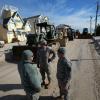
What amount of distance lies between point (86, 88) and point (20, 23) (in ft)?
182

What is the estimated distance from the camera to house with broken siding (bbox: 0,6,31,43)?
52062 millimetres

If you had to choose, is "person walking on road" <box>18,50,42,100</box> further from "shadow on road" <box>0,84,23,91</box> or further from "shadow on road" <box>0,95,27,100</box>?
"shadow on road" <box>0,84,23,91</box>

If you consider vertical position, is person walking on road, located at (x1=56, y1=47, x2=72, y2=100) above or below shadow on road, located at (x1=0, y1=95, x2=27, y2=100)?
above

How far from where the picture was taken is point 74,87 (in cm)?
899

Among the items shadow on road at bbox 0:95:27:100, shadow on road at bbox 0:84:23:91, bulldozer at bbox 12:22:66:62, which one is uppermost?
bulldozer at bbox 12:22:66:62

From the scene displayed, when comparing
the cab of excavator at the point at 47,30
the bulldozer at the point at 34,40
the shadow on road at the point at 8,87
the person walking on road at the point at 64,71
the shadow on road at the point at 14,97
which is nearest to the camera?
the person walking on road at the point at 64,71

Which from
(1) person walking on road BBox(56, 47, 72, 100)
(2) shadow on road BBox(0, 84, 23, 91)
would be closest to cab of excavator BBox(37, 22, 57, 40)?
(2) shadow on road BBox(0, 84, 23, 91)

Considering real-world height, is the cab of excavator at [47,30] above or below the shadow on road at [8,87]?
above

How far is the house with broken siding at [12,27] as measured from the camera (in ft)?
171

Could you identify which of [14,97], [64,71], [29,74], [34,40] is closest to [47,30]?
[34,40]

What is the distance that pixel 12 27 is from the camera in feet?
187

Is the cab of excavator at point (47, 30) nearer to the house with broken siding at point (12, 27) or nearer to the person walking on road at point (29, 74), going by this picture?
the person walking on road at point (29, 74)

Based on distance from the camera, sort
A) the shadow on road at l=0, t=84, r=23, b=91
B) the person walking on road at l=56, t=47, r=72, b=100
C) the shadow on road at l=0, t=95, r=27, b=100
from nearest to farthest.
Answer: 1. the person walking on road at l=56, t=47, r=72, b=100
2. the shadow on road at l=0, t=95, r=27, b=100
3. the shadow on road at l=0, t=84, r=23, b=91

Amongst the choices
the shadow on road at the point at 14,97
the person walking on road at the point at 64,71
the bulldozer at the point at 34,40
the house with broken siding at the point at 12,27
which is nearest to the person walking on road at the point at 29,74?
the person walking on road at the point at 64,71
